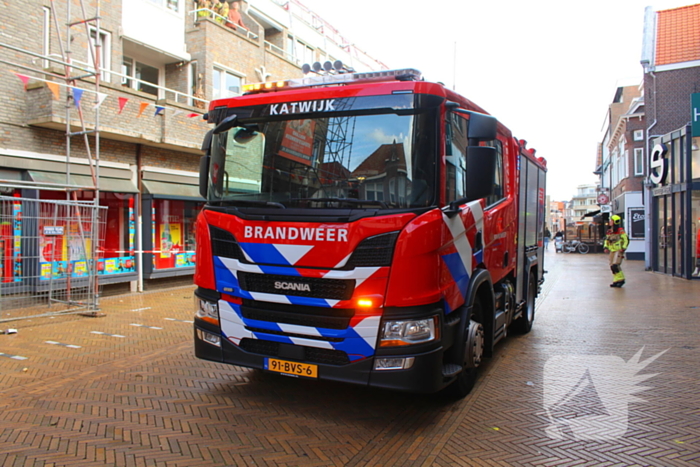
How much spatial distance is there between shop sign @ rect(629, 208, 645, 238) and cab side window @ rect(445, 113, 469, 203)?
92.5 feet

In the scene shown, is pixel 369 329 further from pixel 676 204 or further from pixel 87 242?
pixel 676 204

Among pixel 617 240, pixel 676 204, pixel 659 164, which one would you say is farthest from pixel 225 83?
pixel 676 204

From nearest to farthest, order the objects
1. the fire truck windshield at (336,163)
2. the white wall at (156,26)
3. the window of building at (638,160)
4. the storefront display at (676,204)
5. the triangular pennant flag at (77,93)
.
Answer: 1. the fire truck windshield at (336,163)
2. the triangular pennant flag at (77,93)
3. the white wall at (156,26)
4. the storefront display at (676,204)
5. the window of building at (638,160)

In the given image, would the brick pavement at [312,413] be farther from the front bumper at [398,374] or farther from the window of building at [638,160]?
the window of building at [638,160]

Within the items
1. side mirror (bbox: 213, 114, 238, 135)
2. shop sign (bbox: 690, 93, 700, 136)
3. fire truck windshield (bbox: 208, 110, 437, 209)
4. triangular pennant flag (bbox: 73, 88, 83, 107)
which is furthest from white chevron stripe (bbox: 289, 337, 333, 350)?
shop sign (bbox: 690, 93, 700, 136)

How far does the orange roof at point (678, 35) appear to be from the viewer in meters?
22.7

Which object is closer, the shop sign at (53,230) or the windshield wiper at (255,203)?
the windshield wiper at (255,203)

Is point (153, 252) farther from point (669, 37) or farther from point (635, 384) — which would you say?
point (669, 37)

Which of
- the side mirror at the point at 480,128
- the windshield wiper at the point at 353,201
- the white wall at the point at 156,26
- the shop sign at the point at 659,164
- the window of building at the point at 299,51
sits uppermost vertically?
the window of building at the point at 299,51

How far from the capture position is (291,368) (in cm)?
425

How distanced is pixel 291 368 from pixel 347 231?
1.23 meters

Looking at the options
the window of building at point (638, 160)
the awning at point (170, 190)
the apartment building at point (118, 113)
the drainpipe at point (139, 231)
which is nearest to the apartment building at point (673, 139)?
the window of building at point (638, 160)

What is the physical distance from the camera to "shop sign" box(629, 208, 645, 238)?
94.6 feet

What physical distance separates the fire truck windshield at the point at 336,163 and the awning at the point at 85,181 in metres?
6.10
